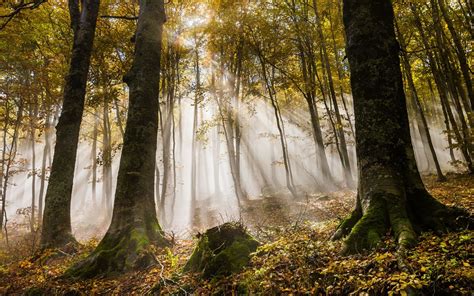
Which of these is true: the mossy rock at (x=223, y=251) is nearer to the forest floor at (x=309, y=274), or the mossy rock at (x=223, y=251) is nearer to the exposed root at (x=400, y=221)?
the forest floor at (x=309, y=274)

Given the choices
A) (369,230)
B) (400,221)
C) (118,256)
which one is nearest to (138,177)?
(118,256)

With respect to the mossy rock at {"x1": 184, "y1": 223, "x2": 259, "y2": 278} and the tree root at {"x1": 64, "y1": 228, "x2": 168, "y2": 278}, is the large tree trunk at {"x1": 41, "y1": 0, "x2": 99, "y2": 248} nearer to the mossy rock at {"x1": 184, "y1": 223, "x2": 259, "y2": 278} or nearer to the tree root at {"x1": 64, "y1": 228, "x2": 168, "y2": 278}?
the tree root at {"x1": 64, "y1": 228, "x2": 168, "y2": 278}

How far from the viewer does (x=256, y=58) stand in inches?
813

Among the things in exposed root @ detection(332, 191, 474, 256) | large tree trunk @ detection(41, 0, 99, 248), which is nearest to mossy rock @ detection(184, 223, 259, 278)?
exposed root @ detection(332, 191, 474, 256)

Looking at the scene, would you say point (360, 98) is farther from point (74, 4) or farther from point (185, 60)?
point (185, 60)

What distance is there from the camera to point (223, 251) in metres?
3.90

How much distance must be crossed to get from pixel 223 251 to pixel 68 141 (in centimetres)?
599

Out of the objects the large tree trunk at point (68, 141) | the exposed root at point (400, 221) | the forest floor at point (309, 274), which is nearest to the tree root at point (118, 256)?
the forest floor at point (309, 274)

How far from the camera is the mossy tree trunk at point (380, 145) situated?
3451 millimetres

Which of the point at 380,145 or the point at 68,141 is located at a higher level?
the point at 68,141

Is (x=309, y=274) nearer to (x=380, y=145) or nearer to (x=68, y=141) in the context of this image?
(x=380, y=145)

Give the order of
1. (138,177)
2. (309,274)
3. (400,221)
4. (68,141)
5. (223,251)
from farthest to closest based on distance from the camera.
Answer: (68,141) → (138,177) → (223,251) → (400,221) → (309,274)

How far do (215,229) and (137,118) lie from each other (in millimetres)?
3097

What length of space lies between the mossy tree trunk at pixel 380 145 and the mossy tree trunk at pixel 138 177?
132 inches
